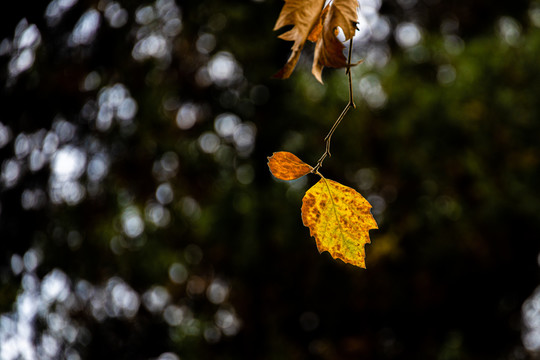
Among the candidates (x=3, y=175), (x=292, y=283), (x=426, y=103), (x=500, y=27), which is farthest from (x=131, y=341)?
(x=500, y=27)

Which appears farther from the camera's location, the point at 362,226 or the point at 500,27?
the point at 500,27

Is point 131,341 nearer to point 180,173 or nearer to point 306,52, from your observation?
point 180,173

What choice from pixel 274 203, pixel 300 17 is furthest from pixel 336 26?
pixel 274 203

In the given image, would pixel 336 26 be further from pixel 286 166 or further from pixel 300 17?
pixel 286 166

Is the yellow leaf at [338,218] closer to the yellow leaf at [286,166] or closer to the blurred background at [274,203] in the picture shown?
the yellow leaf at [286,166]

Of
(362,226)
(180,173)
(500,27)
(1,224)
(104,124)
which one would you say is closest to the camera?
(362,226)

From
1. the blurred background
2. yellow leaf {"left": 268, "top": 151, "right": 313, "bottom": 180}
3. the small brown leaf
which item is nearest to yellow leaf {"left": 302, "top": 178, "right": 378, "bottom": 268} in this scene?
yellow leaf {"left": 268, "top": 151, "right": 313, "bottom": 180}

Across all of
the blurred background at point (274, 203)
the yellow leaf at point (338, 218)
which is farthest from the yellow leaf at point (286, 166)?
the blurred background at point (274, 203)
